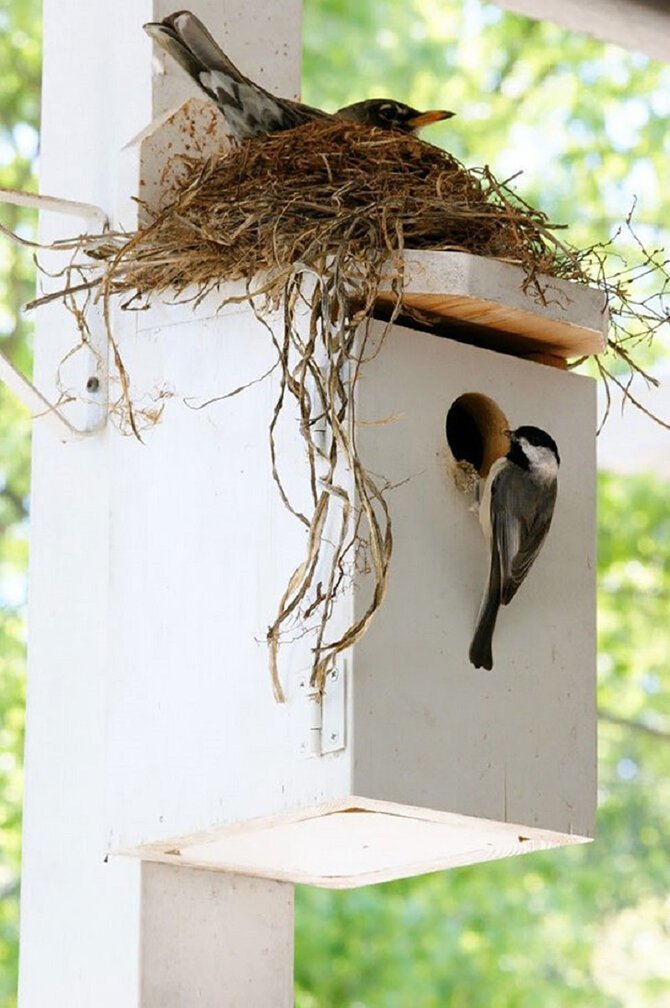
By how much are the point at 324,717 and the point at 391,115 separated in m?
1.46

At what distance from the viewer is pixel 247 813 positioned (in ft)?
9.82

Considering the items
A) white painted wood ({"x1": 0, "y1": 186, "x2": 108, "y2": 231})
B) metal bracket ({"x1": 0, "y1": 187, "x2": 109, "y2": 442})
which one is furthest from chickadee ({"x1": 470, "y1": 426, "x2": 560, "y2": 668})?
white painted wood ({"x1": 0, "y1": 186, "x2": 108, "y2": 231})

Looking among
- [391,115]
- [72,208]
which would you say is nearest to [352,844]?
[72,208]

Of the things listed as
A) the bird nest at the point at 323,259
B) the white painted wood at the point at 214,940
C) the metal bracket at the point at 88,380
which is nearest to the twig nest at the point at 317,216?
the bird nest at the point at 323,259

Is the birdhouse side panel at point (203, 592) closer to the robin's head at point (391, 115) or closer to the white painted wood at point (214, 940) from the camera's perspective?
the white painted wood at point (214, 940)

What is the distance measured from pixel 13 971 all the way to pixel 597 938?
2541 millimetres

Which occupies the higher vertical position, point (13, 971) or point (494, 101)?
point (494, 101)

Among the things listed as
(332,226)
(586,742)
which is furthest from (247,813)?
(332,226)

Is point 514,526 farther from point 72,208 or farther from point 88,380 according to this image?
point 72,208

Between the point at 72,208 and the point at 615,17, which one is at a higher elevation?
the point at 615,17

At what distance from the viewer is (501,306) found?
10.2ft

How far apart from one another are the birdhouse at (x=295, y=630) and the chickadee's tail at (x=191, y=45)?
0.11 m

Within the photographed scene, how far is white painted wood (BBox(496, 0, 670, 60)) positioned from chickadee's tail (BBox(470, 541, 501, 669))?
45.7 inches

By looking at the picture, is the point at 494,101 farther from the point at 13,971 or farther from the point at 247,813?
the point at 247,813
